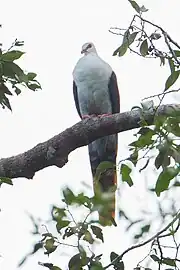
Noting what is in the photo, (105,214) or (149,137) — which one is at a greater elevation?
(149,137)

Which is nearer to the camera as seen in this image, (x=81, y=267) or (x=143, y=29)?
(x=81, y=267)

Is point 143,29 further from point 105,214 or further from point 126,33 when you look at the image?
point 105,214

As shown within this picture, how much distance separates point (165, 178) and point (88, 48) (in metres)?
4.01

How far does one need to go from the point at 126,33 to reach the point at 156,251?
0.82 meters

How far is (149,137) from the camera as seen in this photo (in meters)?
1.75

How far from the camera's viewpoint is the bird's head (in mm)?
5496

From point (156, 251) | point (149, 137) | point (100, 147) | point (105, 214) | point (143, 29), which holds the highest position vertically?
point (100, 147)

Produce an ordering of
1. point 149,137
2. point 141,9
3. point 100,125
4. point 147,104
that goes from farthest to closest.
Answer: point 100,125 < point 141,9 < point 147,104 < point 149,137

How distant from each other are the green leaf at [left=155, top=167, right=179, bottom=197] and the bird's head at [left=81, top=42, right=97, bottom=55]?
3881mm

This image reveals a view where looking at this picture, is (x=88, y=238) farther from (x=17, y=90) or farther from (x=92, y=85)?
(x=92, y=85)

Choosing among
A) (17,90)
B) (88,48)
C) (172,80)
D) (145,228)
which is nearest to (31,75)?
(17,90)

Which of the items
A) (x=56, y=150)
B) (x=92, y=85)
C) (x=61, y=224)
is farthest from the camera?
(x=92, y=85)

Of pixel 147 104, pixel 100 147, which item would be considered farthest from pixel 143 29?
pixel 100 147

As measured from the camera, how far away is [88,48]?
18.2 feet
